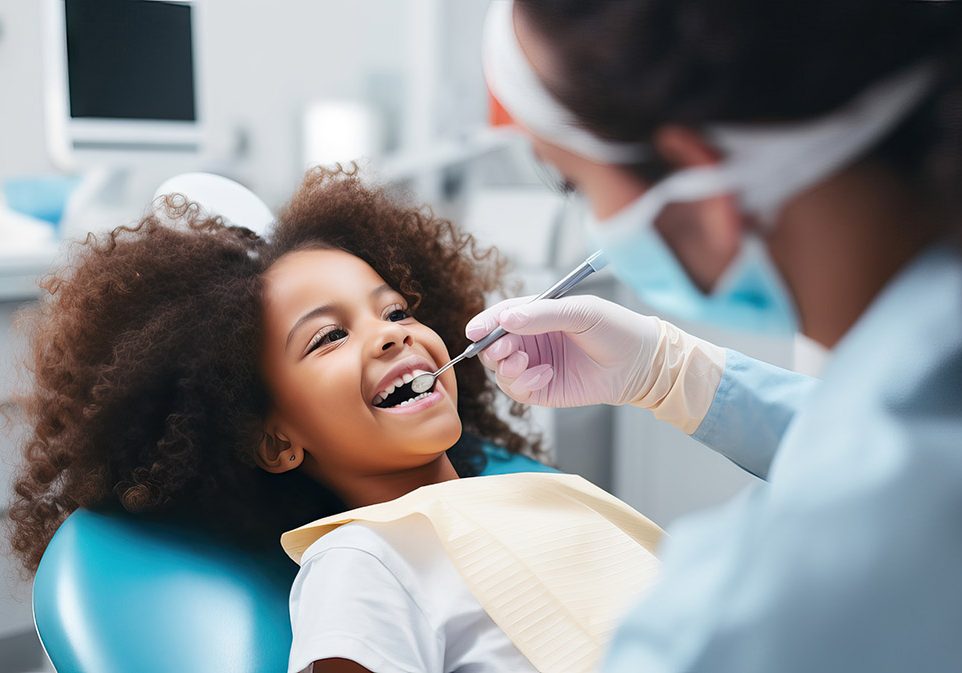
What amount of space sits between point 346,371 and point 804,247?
71cm

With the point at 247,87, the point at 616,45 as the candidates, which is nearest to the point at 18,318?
the point at 616,45

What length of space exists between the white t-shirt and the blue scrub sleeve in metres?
0.35

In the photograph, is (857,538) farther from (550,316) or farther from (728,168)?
(550,316)

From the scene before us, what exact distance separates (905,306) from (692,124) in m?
0.14

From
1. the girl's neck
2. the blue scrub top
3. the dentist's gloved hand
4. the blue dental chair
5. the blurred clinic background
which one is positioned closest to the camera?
the blue scrub top

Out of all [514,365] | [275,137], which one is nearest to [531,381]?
[514,365]

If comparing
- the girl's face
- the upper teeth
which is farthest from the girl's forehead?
the upper teeth

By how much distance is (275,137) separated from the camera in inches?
147

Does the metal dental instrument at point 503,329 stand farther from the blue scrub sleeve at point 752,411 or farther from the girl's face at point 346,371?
the blue scrub sleeve at point 752,411

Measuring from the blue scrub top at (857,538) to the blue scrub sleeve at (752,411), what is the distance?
23.2 inches

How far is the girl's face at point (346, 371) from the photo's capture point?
44.3 inches

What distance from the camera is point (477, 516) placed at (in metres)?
1.03

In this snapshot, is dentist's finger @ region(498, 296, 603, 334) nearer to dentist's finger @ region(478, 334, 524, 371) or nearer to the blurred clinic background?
dentist's finger @ region(478, 334, 524, 371)

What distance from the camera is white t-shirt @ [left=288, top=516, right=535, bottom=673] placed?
87cm
